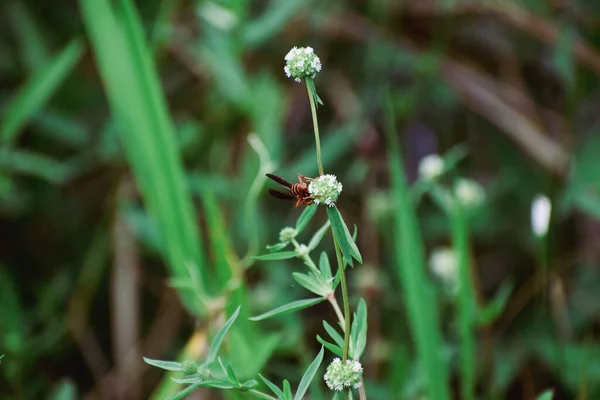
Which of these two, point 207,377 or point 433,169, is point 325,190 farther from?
point 433,169

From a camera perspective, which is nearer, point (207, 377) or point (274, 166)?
point (207, 377)

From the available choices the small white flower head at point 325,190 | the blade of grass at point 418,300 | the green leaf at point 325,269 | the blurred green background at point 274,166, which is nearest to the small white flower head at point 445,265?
the blurred green background at point 274,166

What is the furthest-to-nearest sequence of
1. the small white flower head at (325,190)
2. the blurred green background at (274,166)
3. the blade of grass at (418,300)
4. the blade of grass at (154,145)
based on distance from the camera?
the blurred green background at (274,166) → the blade of grass at (154,145) → the blade of grass at (418,300) → the small white flower head at (325,190)

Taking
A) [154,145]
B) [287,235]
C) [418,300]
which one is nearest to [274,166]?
[154,145]

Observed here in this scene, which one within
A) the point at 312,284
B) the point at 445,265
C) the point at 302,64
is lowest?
the point at 445,265

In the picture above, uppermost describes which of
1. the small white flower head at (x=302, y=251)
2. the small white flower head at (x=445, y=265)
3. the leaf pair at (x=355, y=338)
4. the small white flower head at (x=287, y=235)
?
the small white flower head at (x=287, y=235)

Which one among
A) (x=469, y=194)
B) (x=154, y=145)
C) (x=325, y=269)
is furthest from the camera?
(x=469, y=194)

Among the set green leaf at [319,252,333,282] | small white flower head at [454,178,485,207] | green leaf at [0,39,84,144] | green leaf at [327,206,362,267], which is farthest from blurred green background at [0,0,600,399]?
green leaf at [327,206,362,267]

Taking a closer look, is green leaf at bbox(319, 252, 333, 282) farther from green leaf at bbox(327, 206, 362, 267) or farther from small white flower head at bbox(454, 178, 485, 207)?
small white flower head at bbox(454, 178, 485, 207)

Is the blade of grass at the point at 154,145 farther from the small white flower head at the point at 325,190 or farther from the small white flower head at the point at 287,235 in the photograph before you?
A: the small white flower head at the point at 325,190
